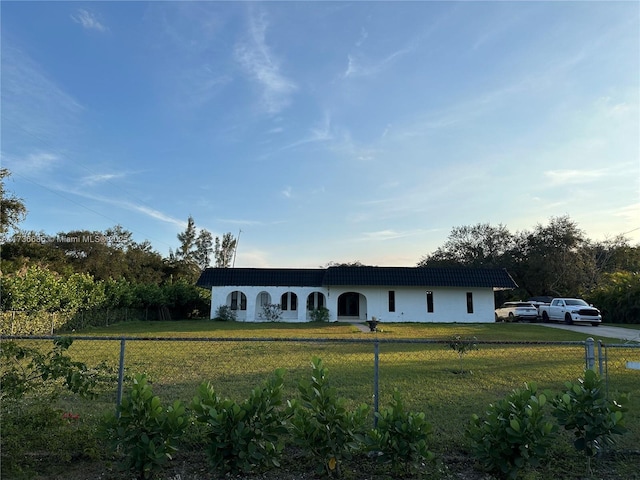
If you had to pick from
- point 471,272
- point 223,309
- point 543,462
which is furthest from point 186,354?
point 471,272

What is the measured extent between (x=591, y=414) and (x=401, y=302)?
25.3 metres

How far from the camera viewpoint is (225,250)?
6078 centimetres

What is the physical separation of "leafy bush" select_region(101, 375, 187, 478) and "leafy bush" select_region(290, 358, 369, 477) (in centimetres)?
110

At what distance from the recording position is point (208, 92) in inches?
555

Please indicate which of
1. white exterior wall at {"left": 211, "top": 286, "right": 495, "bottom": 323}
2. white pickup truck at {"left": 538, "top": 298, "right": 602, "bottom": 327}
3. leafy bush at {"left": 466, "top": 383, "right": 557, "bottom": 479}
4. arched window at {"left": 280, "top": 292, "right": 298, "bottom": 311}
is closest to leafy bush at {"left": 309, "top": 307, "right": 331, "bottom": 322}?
white exterior wall at {"left": 211, "top": 286, "right": 495, "bottom": 323}

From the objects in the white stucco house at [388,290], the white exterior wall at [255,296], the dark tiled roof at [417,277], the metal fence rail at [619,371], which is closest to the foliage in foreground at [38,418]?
the metal fence rail at [619,371]

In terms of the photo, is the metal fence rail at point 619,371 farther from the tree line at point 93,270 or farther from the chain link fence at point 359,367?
the tree line at point 93,270

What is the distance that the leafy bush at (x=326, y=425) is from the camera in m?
3.66

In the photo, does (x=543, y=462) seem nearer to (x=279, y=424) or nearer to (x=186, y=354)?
(x=279, y=424)

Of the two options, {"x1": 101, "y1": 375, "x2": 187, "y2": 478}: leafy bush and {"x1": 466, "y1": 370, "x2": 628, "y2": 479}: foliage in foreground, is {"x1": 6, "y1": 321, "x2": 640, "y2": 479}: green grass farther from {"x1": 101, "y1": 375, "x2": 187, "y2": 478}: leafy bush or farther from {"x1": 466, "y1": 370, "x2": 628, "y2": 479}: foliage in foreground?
{"x1": 101, "y1": 375, "x2": 187, "y2": 478}: leafy bush

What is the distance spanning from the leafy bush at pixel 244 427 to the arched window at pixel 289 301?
2647cm

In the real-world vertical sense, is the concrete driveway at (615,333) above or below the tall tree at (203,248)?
below

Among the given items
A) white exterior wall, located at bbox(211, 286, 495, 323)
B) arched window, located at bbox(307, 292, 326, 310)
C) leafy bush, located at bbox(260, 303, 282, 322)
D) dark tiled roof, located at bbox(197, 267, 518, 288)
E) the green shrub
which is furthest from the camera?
arched window, located at bbox(307, 292, 326, 310)

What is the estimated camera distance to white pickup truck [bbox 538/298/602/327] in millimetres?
24427
